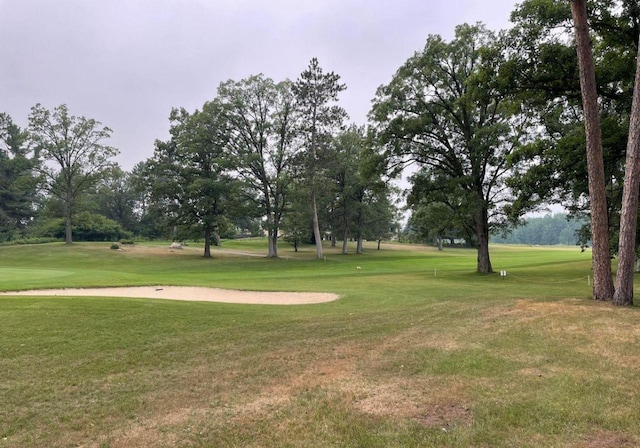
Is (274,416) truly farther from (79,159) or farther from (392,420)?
(79,159)

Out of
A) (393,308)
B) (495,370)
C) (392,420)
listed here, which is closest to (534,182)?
(393,308)

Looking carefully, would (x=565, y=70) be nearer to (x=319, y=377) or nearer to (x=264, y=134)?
(x=319, y=377)

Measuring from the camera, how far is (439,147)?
86.0 feet

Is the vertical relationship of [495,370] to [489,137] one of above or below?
below

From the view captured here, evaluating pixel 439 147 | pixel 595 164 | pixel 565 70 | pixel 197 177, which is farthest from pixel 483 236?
pixel 197 177

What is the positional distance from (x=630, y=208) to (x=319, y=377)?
909 cm

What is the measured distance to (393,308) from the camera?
1178 centimetres

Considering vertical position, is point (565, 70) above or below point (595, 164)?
above

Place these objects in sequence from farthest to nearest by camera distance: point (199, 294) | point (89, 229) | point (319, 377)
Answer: point (89, 229) < point (199, 294) < point (319, 377)

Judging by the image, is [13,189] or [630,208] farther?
[13,189]

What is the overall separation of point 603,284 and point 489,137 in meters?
13.8

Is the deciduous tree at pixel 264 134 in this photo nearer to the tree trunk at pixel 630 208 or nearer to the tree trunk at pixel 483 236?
the tree trunk at pixel 483 236

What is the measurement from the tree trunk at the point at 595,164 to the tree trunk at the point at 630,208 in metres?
0.46

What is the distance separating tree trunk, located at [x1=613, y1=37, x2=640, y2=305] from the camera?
9.83 metres
